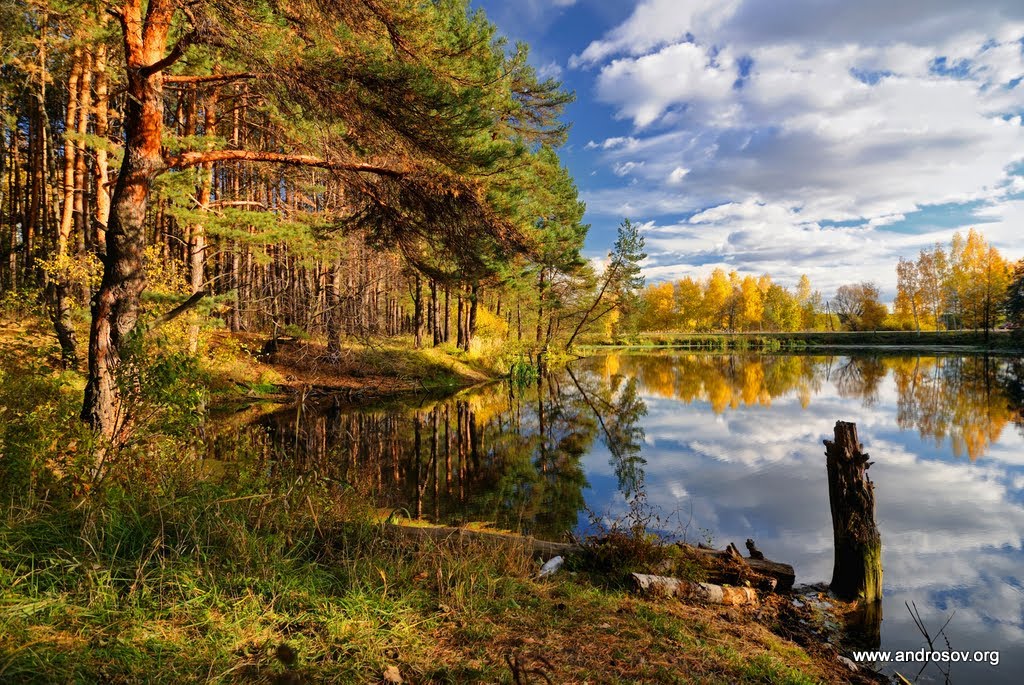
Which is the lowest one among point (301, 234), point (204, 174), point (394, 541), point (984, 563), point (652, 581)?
point (984, 563)

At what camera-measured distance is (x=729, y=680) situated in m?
3.18

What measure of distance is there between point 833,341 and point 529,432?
61.5m

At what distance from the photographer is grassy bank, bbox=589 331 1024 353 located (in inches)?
1943

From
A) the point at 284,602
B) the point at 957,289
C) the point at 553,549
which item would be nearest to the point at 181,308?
the point at 284,602

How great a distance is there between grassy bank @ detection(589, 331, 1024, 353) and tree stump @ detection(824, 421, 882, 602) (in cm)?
5534

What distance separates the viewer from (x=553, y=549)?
17.1ft

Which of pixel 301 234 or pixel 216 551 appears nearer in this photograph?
pixel 216 551

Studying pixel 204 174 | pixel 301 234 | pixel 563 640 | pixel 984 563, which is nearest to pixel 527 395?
pixel 301 234

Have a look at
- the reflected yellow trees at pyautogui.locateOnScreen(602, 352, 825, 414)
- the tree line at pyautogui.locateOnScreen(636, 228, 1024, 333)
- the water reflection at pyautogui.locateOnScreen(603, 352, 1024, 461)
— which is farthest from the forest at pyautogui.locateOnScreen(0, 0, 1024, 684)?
the tree line at pyautogui.locateOnScreen(636, 228, 1024, 333)

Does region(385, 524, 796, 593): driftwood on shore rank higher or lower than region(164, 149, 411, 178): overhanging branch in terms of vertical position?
lower

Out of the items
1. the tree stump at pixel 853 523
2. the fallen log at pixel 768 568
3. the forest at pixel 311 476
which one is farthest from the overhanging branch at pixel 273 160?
the tree stump at pixel 853 523

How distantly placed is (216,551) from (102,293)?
3.62 m

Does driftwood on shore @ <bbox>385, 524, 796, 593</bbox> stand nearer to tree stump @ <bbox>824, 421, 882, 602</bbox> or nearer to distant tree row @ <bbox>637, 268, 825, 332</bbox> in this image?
tree stump @ <bbox>824, 421, 882, 602</bbox>

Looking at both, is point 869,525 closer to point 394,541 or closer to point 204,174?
point 394,541
